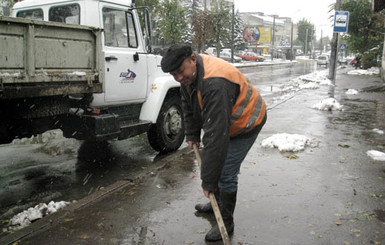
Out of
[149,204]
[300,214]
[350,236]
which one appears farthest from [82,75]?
[350,236]

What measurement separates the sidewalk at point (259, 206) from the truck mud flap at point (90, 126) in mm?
761

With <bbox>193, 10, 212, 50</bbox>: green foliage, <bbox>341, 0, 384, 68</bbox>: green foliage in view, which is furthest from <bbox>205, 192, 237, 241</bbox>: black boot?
<bbox>193, 10, 212, 50</bbox>: green foliage

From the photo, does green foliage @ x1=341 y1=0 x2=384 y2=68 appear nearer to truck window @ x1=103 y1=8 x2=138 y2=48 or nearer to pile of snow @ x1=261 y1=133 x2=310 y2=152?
pile of snow @ x1=261 y1=133 x2=310 y2=152

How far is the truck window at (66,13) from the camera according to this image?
17.7 feet

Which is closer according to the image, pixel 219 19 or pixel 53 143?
pixel 53 143

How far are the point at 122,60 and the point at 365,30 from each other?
26197mm

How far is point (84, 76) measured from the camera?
464 centimetres

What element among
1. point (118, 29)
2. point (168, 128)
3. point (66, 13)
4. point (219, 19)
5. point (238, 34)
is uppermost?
point (238, 34)

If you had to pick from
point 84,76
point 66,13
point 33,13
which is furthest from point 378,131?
point 33,13

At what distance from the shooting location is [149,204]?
166 inches

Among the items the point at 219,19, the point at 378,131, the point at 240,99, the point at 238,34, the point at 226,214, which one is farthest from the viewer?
the point at 238,34

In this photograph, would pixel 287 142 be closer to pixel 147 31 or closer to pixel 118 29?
pixel 147 31

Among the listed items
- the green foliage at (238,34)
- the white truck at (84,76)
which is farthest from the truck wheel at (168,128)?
the green foliage at (238,34)

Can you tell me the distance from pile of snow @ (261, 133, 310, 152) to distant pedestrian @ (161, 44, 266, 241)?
10.6ft
